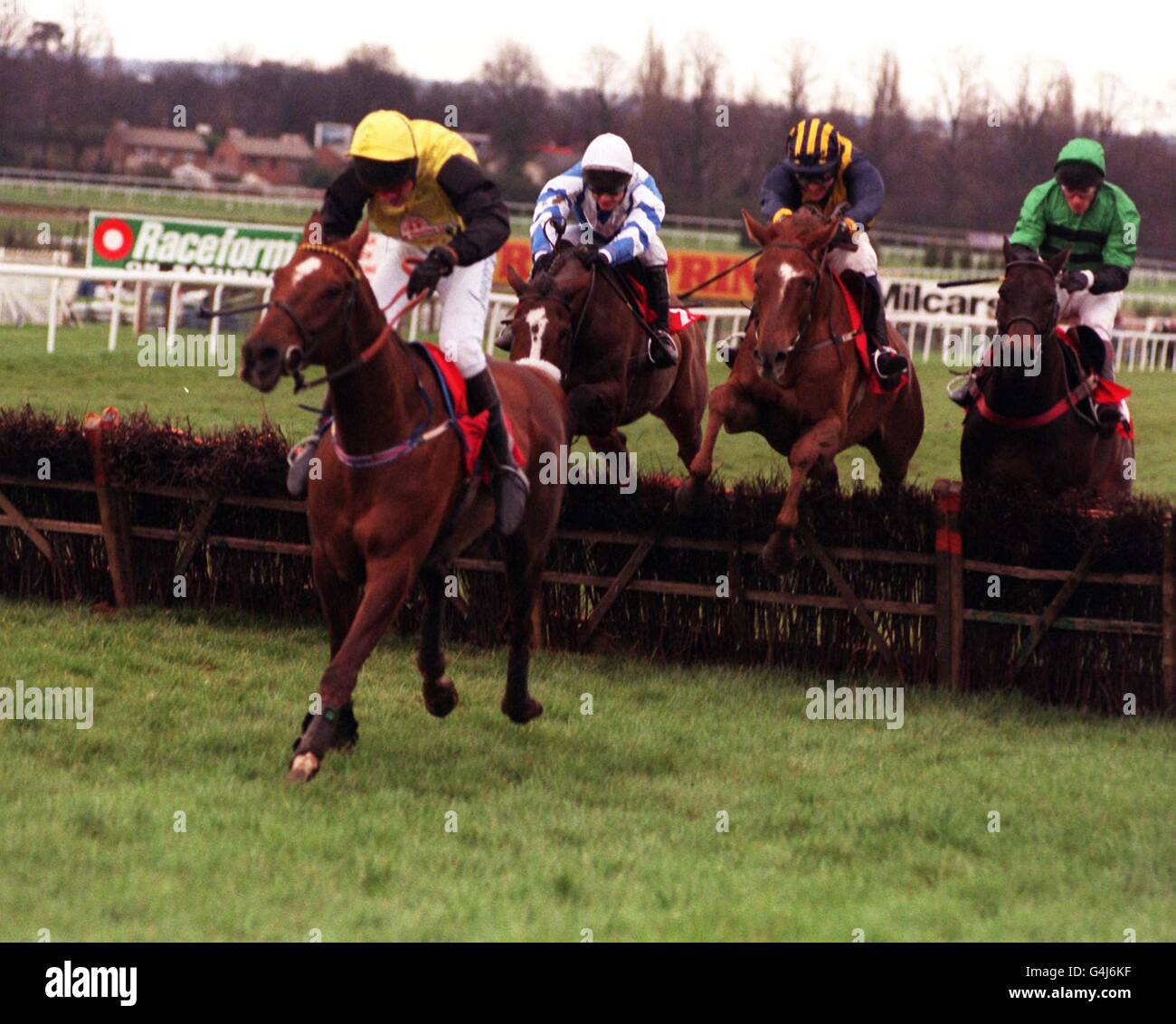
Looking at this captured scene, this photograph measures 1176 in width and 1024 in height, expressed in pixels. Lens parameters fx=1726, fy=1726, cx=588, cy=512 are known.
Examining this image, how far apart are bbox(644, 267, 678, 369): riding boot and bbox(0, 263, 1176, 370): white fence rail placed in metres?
1.66

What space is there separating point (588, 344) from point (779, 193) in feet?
3.92

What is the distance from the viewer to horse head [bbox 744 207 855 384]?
7270 mm

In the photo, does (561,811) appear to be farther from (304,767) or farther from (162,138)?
(162,138)

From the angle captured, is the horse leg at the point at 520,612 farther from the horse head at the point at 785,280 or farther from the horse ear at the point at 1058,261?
the horse ear at the point at 1058,261

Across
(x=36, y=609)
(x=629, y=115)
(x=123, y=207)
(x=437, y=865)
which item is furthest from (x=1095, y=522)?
(x=629, y=115)

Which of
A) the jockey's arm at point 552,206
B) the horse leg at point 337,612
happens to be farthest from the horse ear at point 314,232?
the jockey's arm at point 552,206

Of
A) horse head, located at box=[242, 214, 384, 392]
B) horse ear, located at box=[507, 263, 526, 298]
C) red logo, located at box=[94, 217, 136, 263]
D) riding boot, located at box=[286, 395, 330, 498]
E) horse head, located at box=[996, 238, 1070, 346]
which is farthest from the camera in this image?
red logo, located at box=[94, 217, 136, 263]

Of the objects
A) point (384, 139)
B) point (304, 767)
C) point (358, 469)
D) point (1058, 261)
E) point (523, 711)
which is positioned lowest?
point (523, 711)

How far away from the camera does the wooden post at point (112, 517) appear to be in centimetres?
822

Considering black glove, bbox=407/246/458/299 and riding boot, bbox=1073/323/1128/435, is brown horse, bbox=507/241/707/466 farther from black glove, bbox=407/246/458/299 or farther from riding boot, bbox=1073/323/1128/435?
riding boot, bbox=1073/323/1128/435

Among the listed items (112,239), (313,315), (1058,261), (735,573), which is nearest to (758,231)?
(1058,261)

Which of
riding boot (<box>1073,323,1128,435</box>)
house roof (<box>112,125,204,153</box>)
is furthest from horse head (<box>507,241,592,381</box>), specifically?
house roof (<box>112,125,204,153</box>)

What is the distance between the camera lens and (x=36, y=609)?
8141mm

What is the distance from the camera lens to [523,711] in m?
6.64
